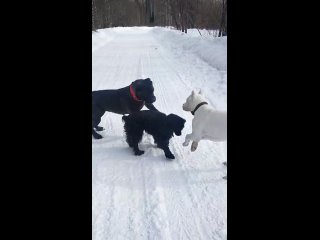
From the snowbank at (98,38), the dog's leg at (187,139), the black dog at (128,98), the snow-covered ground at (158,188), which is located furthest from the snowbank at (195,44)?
the dog's leg at (187,139)

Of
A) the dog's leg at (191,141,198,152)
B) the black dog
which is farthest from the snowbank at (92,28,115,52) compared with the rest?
the dog's leg at (191,141,198,152)

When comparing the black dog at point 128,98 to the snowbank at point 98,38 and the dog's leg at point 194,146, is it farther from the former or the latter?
the dog's leg at point 194,146

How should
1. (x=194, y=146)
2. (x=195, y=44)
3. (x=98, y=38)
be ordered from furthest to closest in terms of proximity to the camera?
1. (x=195, y=44)
2. (x=98, y=38)
3. (x=194, y=146)

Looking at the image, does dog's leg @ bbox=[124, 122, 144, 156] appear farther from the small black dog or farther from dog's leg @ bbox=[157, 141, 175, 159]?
dog's leg @ bbox=[157, 141, 175, 159]

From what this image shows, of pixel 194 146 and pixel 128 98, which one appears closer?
Result: pixel 194 146

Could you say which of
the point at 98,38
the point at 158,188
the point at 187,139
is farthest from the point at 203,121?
the point at 98,38

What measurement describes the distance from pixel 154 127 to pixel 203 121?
1.85ft

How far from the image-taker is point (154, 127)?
3146 mm

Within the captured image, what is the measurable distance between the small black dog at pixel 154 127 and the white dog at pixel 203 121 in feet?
0.63

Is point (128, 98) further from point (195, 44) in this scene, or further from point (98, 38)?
point (195, 44)
